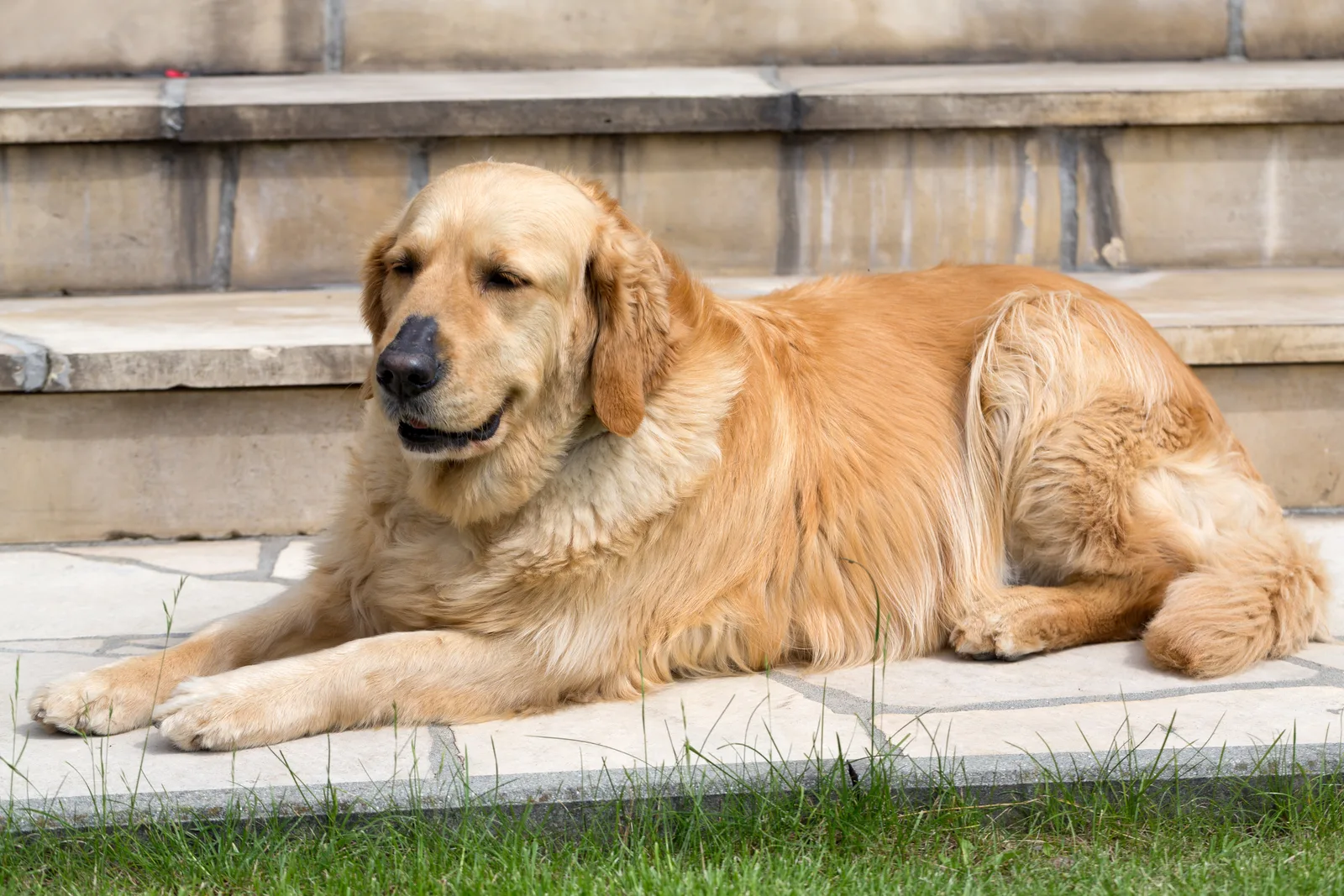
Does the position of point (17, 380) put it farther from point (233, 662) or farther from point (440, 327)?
point (440, 327)

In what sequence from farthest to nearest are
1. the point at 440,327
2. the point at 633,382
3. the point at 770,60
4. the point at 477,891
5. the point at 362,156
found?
the point at 770,60
the point at 362,156
the point at 633,382
the point at 440,327
the point at 477,891

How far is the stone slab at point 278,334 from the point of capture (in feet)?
15.3

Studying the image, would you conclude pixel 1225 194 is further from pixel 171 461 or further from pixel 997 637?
pixel 171 461

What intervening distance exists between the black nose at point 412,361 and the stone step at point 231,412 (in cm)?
164

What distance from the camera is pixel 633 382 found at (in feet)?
10.8

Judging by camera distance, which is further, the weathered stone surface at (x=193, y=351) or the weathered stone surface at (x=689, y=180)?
the weathered stone surface at (x=689, y=180)

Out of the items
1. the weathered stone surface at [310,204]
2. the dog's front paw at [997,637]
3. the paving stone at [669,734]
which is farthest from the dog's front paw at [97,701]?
the weathered stone surface at [310,204]

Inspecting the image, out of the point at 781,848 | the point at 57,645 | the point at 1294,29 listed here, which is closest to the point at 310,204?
the point at 57,645

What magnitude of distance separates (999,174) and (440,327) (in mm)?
3606

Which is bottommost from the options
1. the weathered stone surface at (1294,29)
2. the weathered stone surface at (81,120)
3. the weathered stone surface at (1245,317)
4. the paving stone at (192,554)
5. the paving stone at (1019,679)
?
the paving stone at (192,554)

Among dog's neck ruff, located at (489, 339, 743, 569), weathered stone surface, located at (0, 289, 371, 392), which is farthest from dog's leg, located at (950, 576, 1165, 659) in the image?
weathered stone surface, located at (0, 289, 371, 392)

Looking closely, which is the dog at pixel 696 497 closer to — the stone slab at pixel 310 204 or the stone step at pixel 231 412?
the stone step at pixel 231 412

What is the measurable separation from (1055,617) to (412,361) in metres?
1.82

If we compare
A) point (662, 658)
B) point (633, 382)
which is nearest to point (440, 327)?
point (633, 382)
